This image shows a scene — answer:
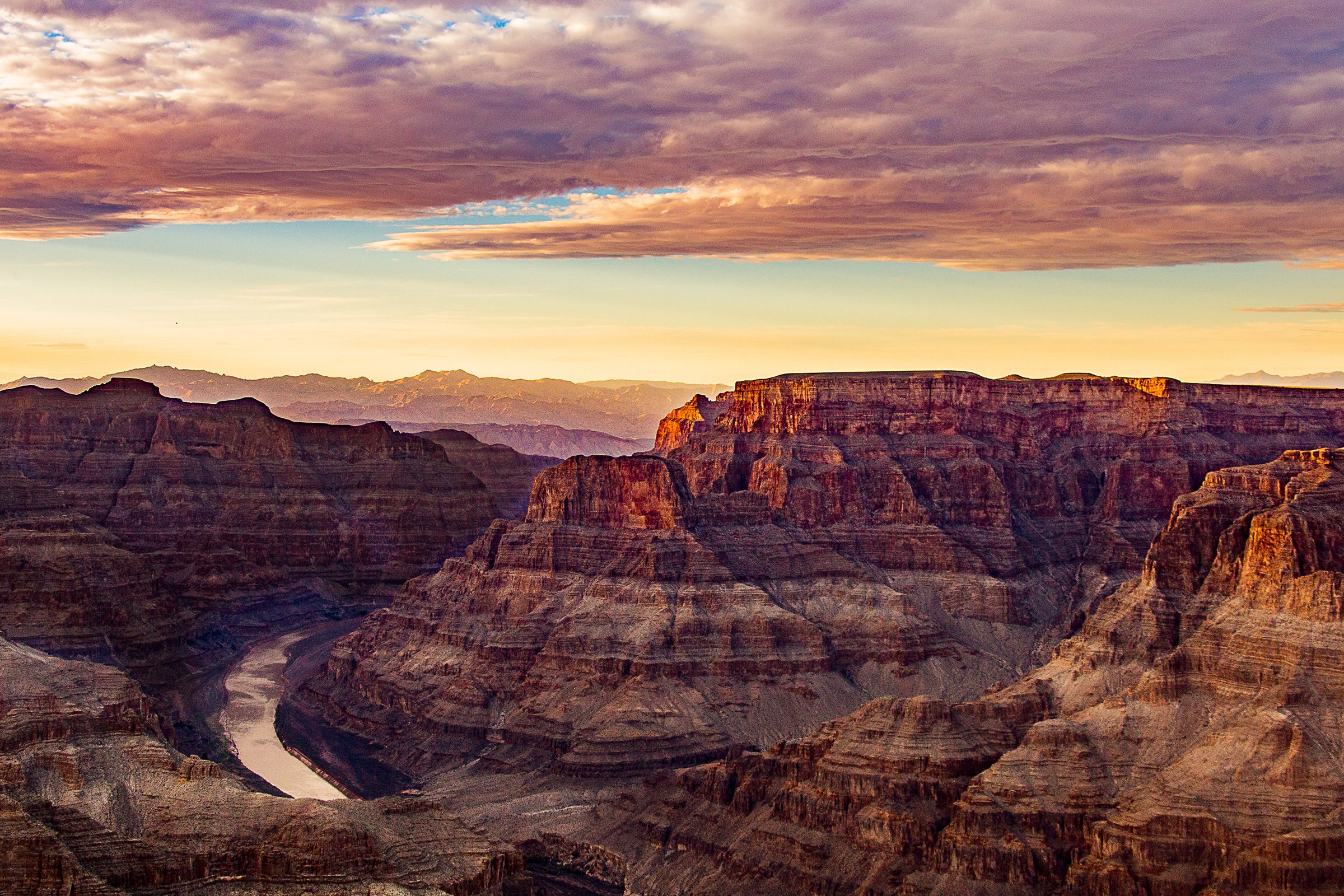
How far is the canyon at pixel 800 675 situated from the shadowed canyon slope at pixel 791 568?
0.40m

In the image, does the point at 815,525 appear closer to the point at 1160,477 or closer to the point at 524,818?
the point at 1160,477

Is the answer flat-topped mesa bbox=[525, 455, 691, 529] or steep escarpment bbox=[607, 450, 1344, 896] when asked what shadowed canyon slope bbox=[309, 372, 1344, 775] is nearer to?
flat-topped mesa bbox=[525, 455, 691, 529]

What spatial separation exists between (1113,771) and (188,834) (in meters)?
47.2

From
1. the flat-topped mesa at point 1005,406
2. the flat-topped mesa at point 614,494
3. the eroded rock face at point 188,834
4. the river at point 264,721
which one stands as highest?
the flat-topped mesa at point 1005,406

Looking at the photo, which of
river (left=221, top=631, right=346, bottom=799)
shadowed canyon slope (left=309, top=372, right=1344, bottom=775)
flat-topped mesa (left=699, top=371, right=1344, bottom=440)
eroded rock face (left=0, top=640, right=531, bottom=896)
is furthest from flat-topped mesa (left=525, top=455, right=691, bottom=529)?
eroded rock face (left=0, top=640, right=531, bottom=896)

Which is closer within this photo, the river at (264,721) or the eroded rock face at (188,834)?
the eroded rock face at (188,834)

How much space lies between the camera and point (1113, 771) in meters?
95.1

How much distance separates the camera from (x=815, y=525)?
6708 inches

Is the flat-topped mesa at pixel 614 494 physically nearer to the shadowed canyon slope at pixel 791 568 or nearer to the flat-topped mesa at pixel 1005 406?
the shadowed canyon slope at pixel 791 568

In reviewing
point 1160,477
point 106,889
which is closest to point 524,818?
point 106,889

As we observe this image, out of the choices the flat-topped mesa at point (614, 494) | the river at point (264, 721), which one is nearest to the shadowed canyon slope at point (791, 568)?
the flat-topped mesa at point (614, 494)

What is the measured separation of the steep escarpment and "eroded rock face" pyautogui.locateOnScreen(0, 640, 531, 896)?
18.7m

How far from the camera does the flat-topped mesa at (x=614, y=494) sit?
517 ft

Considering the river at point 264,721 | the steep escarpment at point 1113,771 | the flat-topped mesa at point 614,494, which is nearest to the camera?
the steep escarpment at point 1113,771
